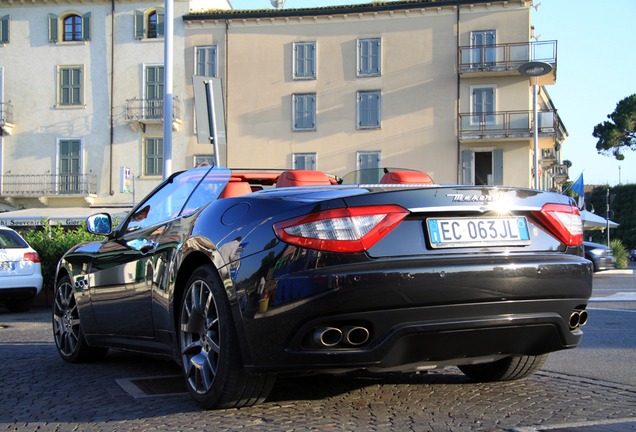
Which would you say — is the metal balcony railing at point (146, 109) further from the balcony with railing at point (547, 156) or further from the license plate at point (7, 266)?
the license plate at point (7, 266)

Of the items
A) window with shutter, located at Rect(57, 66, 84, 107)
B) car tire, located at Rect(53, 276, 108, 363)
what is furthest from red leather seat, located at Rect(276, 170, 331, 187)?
window with shutter, located at Rect(57, 66, 84, 107)

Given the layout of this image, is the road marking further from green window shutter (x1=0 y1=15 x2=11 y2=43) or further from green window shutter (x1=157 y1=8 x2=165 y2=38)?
green window shutter (x1=0 y1=15 x2=11 y2=43)

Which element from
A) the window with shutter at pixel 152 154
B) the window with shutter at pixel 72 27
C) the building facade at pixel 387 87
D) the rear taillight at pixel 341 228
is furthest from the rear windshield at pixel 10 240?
the window with shutter at pixel 72 27

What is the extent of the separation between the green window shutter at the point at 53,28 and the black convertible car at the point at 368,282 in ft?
104

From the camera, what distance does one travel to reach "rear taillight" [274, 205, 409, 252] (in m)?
2.95

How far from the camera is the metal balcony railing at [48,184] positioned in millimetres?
31688

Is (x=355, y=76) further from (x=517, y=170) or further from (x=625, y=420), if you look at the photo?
(x=625, y=420)

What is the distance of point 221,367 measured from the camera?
129 inches

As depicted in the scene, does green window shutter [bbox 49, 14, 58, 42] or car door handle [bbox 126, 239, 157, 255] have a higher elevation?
green window shutter [bbox 49, 14, 58, 42]

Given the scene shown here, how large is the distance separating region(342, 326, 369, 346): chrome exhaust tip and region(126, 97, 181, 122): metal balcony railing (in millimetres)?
29249

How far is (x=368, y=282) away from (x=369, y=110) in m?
27.8

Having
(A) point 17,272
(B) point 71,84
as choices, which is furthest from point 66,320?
(B) point 71,84

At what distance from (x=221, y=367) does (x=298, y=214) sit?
874mm

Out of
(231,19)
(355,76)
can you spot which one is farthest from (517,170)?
(231,19)
